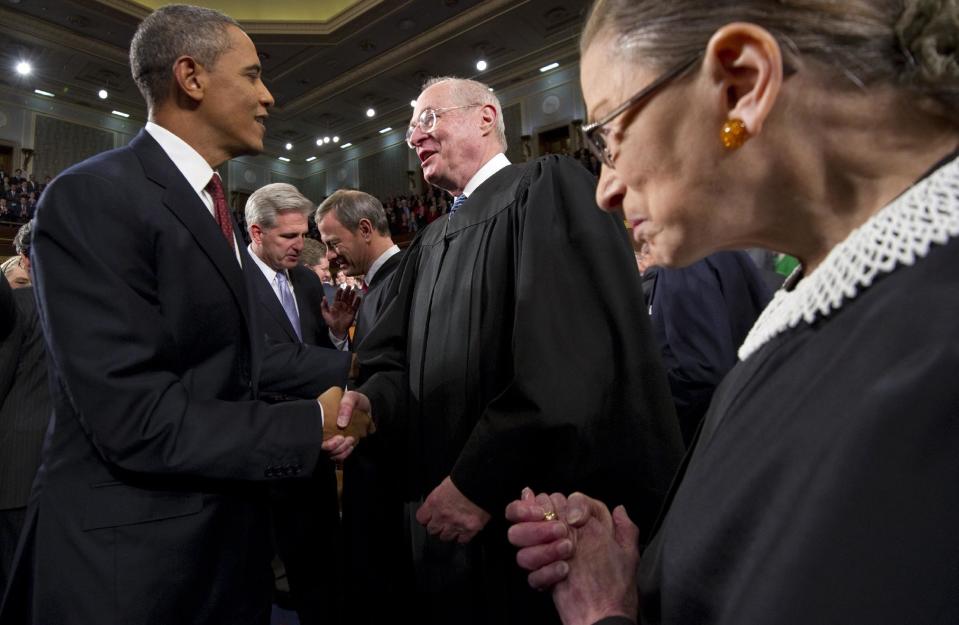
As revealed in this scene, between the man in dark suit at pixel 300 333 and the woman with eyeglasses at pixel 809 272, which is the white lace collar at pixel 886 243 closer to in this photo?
the woman with eyeglasses at pixel 809 272

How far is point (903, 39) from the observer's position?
2.02 feet

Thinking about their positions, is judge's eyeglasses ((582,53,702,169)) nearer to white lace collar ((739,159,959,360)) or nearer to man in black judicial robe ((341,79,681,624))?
white lace collar ((739,159,959,360))

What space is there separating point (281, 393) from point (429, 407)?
2.48 feet

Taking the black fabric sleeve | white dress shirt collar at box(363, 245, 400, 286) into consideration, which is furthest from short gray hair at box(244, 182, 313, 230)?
the black fabric sleeve

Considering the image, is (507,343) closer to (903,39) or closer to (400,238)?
(903,39)

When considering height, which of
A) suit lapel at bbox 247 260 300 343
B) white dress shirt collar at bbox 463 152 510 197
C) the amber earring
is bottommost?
suit lapel at bbox 247 260 300 343

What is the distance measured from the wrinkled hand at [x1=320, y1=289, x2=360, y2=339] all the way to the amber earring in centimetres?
340

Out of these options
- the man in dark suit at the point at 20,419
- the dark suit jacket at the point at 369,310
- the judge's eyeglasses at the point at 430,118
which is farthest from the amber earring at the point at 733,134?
the man in dark suit at the point at 20,419

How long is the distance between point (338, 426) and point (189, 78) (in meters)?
1.05

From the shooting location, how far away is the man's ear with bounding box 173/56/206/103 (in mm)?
1682

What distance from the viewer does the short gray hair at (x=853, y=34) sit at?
0.60 m

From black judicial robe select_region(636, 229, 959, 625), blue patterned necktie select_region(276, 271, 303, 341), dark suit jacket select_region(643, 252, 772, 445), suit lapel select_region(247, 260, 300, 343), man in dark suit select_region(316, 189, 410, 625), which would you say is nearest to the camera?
black judicial robe select_region(636, 229, 959, 625)

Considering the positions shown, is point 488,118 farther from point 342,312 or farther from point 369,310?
point 342,312

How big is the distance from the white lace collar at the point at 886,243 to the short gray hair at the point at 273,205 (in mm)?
3711
